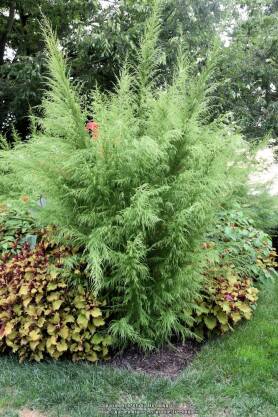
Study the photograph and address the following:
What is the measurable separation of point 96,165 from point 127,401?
58.6 inches

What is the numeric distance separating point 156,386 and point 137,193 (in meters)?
1.24

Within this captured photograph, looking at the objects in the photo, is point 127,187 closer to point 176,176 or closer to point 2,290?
point 176,176

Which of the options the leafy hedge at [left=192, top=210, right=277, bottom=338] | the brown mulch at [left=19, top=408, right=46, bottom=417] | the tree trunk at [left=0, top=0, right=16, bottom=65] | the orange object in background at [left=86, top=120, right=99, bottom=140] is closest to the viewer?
the brown mulch at [left=19, top=408, right=46, bottom=417]

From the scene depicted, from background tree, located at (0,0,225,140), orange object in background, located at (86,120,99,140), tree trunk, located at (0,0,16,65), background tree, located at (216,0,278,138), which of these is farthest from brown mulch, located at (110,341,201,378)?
tree trunk, located at (0,0,16,65)

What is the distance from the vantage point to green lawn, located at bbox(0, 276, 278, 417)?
7.48ft

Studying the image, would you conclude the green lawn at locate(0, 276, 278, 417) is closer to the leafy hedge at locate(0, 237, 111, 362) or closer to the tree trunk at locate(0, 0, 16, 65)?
the leafy hedge at locate(0, 237, 111, 362)

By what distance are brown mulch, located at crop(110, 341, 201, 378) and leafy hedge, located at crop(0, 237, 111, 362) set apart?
16cm

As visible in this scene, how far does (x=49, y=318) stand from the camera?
2697 mm

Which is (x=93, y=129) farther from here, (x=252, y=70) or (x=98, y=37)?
(x=252, y=70)

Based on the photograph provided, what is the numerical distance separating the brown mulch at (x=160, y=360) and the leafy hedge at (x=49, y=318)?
0.52 feet

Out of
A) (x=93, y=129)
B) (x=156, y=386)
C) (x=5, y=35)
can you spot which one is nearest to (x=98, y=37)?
(x=5, y=35)

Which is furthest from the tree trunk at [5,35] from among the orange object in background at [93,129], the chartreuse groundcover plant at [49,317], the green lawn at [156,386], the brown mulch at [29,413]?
the brown mulch at [29,413]

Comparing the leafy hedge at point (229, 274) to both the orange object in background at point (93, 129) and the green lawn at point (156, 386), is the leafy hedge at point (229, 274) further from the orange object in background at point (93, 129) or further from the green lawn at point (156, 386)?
the orange object in background at point (93, 129)

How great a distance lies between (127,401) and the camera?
91.7 inches
